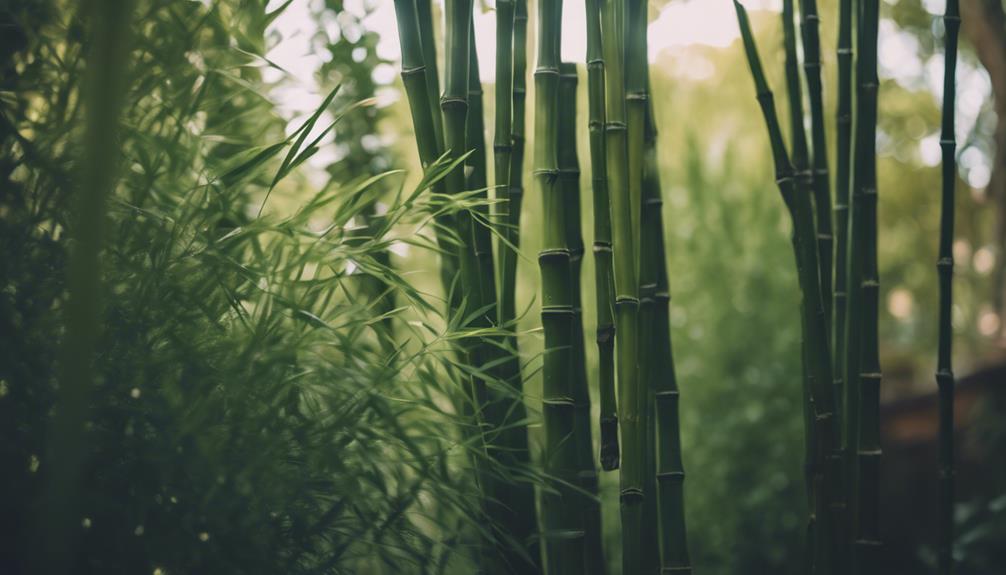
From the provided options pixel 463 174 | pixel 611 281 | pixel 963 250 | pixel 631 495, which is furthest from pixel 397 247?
pixel 963 250

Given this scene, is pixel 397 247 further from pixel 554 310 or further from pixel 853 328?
pixel 853 328

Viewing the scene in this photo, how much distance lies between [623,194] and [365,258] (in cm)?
25

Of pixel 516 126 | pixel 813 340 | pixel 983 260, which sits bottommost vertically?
pixel 983 260

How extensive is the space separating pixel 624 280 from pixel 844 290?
0.32 m

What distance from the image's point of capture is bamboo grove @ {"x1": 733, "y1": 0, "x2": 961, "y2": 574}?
2.55 feet

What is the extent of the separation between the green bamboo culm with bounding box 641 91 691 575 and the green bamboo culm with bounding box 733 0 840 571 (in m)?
0.12

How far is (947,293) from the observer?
0.81 metres

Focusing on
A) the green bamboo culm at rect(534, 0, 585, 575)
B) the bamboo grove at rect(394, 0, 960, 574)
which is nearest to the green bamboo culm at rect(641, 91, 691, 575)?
the bamboo grove at rect(394, 0, 960, 574)

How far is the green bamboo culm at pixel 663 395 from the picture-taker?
76 cm

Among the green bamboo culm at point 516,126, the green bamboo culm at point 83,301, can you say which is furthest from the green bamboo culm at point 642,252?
the green bamboo culm at point 83,301

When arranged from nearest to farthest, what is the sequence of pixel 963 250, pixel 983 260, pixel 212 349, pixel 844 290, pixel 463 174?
pixel 212 349
pixel 463 174
pixel 844 290
pixel 963 250
pixel 983 260

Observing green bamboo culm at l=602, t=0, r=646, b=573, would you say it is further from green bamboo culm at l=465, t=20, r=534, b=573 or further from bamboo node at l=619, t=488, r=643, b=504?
green bamboo culm at l=465, t=20, r=534, b=573

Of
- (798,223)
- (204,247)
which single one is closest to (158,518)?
(204,247)

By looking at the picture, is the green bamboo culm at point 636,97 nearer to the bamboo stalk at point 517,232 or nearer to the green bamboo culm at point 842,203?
the bamboo stalk at point 517,232
